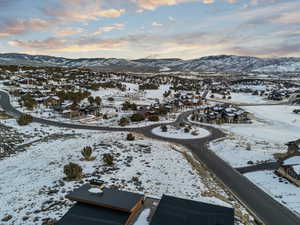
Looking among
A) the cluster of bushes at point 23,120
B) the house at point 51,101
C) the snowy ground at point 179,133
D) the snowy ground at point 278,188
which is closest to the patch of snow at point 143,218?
the snowy ground at point 278,188

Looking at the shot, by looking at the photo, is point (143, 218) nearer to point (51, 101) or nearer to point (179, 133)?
point (179, 133)

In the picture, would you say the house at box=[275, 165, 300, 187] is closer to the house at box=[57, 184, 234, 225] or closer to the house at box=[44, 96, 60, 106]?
the house at box=[57, 184, 234, 225]

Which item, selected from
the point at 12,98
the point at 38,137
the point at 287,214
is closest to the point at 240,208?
the point at 287,214

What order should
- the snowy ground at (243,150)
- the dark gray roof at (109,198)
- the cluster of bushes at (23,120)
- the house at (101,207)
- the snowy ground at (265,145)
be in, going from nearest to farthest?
1. the house at (101,207)
2. the dark gray roof at (109,198)
3. the snowy ground at (265,145)
4. the snowy ground at (243,150)
5. the cluster of bushes at (23,120)

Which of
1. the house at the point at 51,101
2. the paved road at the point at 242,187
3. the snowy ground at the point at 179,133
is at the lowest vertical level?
the paved road at the point at 242,187

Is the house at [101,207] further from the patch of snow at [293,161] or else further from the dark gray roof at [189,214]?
the patch of snow at [293,161]

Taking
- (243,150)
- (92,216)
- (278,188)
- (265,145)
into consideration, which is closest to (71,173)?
(92,216)
